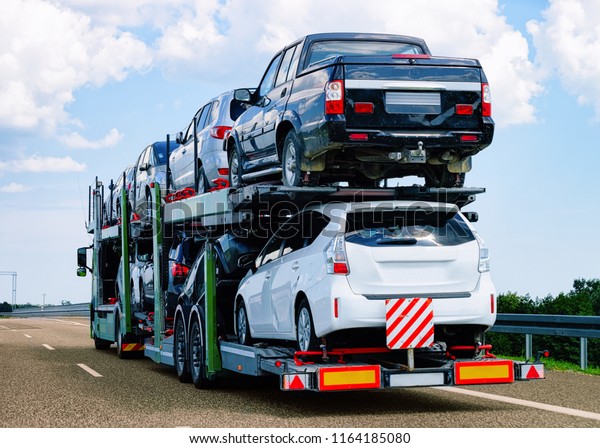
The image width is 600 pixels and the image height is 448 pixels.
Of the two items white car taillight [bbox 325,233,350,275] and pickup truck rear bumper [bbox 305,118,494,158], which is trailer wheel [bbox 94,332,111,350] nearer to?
pickup truck rear bumper [bbox 305,118,494,158]

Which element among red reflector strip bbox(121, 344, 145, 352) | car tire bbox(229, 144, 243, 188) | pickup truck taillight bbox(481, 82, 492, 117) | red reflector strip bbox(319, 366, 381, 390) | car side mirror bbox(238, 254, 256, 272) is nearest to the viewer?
red reflector strip bbox(319, 366, 381, 390)

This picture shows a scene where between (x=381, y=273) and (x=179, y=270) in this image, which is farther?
(x=179, y=270)

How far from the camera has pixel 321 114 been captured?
9984mm

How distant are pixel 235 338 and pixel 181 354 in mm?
1788

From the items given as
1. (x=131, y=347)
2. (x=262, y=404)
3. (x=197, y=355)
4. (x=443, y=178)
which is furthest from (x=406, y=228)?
(x=131, y=347)

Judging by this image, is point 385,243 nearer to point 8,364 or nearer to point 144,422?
point 144,422

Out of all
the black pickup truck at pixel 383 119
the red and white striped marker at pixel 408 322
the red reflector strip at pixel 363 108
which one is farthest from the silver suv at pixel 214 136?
the red and white striped marker at pixel 408 322

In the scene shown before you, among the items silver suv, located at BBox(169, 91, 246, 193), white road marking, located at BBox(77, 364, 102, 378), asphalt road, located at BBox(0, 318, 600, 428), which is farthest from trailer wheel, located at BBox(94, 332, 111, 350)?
silver suv, located at BBox(169, 91, 246, 193)

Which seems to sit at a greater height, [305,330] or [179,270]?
[179,270]

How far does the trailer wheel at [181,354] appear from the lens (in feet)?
42.9

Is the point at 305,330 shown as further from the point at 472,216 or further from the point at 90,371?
the point at 90,371

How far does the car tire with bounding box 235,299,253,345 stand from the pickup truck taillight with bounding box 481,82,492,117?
11.0 feet

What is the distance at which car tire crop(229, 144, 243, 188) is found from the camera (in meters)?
12.7

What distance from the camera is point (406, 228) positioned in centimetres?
923
